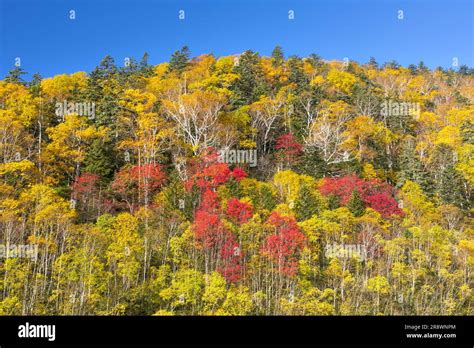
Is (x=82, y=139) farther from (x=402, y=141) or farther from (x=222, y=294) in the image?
(x=402, y=141)

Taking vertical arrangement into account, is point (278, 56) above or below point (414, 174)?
above

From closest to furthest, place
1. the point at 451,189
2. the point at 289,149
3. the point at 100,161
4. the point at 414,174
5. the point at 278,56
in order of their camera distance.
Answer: the point at 100,161, the point at 451,189, the point at 414,174, the point at 289,149, the point at 278,56

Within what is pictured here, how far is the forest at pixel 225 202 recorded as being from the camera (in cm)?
1900

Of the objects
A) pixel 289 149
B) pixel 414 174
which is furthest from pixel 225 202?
pixel 414 174

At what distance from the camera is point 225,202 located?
25062 millimetres

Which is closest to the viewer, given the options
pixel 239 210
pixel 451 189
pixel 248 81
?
pixel 239 210

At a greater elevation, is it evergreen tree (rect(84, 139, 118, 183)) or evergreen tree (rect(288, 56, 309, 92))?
evergreen tree (rect(288, 56, 309, 92))

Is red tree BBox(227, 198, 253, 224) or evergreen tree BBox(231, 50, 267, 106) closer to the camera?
red tree BBox(227, 198, 253, 224)

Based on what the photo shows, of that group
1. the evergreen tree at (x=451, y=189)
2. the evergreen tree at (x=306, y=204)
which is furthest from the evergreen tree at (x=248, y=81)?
the evergreen tree at (x=451, y=189)

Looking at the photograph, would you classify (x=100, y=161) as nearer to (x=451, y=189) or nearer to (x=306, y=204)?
(x=306, y=204)

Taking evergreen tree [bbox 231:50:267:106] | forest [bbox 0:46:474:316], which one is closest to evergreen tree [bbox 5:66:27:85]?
forest [bbox 0:46:474:316]

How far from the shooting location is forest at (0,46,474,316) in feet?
62.3

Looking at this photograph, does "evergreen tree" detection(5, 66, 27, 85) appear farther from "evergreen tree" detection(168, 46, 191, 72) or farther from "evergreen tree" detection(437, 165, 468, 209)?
"evergreen tree" detection(437, 165, 468, 209)
